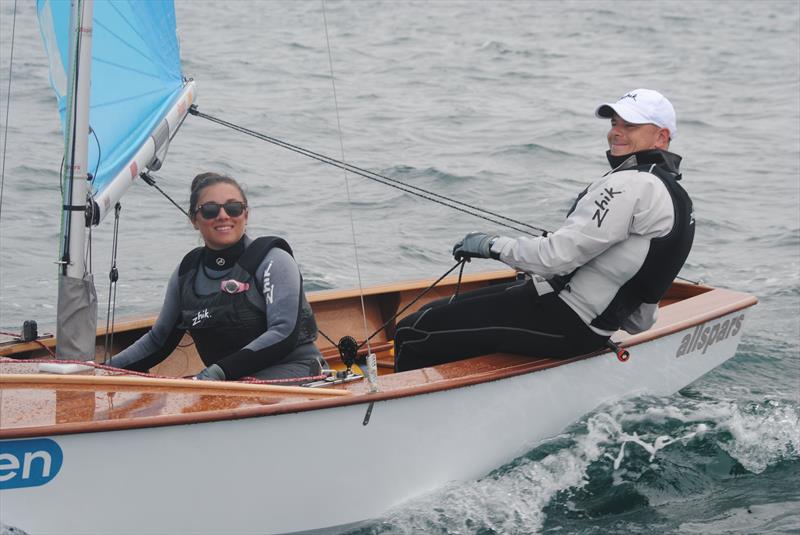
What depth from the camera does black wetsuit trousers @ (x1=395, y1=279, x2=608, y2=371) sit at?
3889 mm

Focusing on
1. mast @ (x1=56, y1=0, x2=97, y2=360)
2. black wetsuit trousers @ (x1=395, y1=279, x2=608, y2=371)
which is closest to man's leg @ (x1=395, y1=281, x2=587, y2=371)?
black wetsuit trousers @ (x1=395, y1=279, x2=608, y2=371)

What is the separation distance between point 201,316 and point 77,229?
0.47 metres

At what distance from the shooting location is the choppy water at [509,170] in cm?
406

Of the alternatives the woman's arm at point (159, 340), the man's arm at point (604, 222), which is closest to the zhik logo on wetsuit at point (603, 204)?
the man's arm at point (604, 222)

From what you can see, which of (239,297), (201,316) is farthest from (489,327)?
(201,316)

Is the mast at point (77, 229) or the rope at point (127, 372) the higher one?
the mast at point (77, 229)

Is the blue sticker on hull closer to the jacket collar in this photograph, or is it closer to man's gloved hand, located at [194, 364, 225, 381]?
man's gloved hand, located at [194, 364, 225, 381]

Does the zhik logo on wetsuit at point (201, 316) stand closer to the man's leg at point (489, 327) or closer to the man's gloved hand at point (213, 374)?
the man's gloved hand at point (213, 374)

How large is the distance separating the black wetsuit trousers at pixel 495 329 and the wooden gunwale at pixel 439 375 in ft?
0.20

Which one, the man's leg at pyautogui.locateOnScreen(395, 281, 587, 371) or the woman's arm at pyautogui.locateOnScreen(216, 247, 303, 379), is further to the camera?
the man's leg at pyautogui.locateOnScreen(395, 281, 587, 371)

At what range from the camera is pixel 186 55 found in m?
13.7

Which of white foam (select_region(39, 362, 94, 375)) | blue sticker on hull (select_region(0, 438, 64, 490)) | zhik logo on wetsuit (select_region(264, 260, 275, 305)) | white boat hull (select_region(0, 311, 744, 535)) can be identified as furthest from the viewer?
zhik logo on wetsuit (select_region(264, 260, 275, 305))

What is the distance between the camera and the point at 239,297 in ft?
11.9

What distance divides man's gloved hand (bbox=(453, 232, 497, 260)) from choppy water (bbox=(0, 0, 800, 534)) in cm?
78
